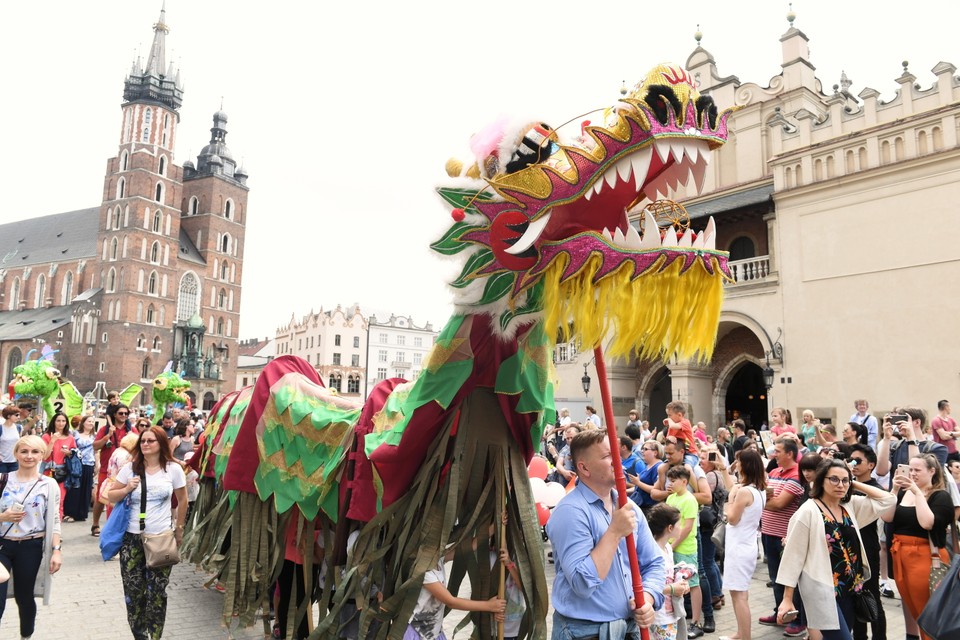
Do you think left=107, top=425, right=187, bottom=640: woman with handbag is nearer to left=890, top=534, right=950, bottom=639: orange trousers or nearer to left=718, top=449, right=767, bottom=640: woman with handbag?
left=718, top=449, right=767, bottom=640: woman with handbag

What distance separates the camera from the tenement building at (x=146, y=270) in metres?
57.3

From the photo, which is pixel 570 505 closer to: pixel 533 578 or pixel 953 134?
pixel 533 578

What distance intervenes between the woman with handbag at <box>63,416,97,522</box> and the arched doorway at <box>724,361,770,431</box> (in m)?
17.3

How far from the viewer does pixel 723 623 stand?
5.81 metres

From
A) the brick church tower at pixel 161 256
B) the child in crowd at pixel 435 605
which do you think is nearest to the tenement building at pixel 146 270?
the brick church tower at pixel 161 256

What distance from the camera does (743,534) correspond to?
208 inches

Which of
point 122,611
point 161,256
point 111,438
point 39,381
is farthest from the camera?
point 161,256

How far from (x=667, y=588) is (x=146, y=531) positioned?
3447 mm

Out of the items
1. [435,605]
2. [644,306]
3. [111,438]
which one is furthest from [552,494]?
[111,438]

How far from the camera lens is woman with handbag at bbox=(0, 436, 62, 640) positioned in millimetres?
4414

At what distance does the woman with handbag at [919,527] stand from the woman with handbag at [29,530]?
19.6ft

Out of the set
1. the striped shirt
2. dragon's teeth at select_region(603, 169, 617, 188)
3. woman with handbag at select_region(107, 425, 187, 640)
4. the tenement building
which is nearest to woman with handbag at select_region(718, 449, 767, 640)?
the striped shirt

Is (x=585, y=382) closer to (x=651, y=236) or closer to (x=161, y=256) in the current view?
(x=651, y=236)

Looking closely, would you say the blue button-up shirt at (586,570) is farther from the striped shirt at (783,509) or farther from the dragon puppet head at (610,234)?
the striped shirt at (783,509)
